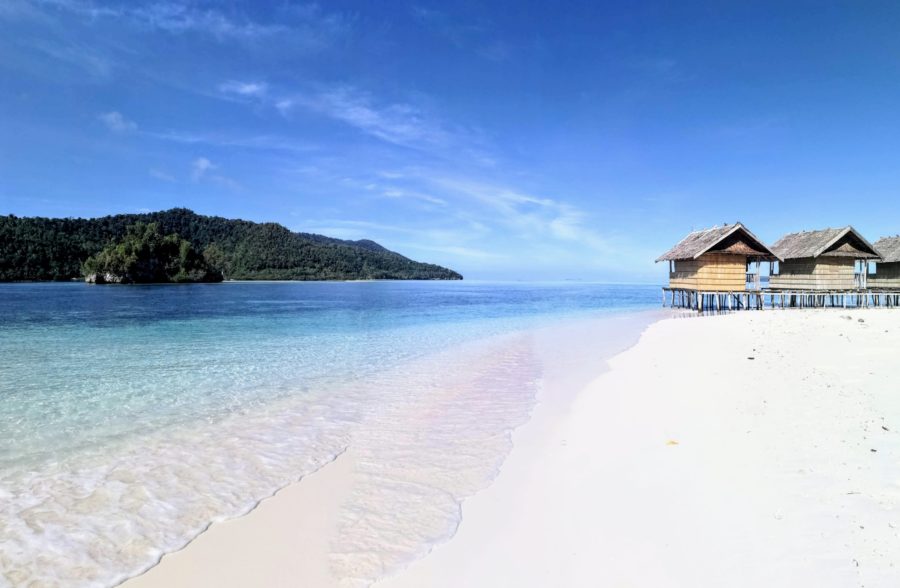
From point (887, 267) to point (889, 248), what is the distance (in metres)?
1.22

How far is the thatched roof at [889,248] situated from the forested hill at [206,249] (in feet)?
351

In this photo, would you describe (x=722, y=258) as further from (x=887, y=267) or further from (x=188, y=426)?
(x=188, y=426)

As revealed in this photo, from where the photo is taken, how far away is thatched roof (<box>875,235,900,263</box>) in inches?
982

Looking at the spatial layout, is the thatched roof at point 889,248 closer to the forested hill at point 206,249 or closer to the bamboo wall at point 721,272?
the bamboo wall at point 721,272

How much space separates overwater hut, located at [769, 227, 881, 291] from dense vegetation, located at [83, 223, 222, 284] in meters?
92.7

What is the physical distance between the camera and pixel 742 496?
11.0ft

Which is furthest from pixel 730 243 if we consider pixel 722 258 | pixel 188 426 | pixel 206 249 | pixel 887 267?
pixel 206 249

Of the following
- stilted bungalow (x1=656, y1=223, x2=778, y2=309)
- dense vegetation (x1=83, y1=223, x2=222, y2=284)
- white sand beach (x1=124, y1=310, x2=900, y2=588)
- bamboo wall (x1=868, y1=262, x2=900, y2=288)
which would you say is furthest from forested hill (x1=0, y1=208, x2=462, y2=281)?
white sand beach (x1=124, y1=310, x2=900, y2=588)

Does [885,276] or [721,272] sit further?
[885,276]

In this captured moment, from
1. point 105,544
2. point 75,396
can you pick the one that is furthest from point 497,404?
point 75,396

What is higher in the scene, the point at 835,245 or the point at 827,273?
the point at 835,245

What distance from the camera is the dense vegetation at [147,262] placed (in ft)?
260

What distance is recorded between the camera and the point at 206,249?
115188 mm

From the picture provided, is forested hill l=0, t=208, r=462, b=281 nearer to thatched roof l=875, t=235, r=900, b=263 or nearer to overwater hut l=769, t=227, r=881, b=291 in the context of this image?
overwater hut l=769, t=227, r=881, b=291
